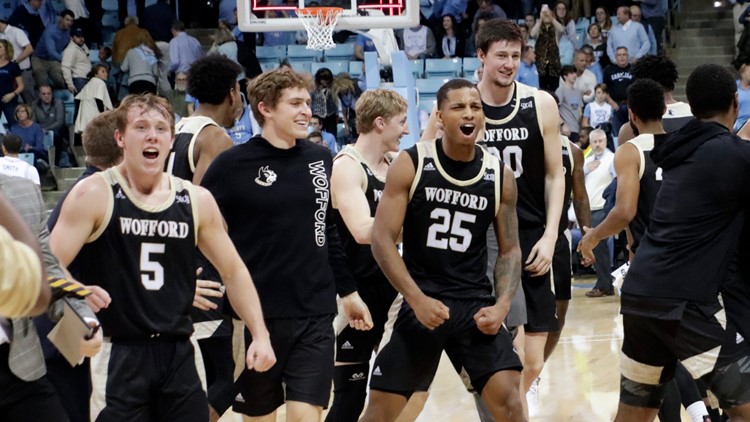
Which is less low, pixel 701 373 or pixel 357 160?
pixel 357 160

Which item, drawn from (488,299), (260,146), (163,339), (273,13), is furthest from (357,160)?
(273,13)

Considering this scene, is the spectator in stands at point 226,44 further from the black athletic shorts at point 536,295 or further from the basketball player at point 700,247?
the basketball player at point 700,247

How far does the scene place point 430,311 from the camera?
5.35 metres

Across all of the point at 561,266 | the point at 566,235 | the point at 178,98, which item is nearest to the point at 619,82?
the point at 178,98

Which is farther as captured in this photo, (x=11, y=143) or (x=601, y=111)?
(x=601, y=111)

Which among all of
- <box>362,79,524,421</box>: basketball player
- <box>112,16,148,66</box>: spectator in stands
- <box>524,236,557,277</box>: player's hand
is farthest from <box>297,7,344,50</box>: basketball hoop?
<box>362,79,524,421</box>: basketball player

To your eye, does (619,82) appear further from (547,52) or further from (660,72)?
(660,72)

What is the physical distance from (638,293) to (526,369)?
6.24 feet

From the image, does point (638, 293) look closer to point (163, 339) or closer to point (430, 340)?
point (430, 340)

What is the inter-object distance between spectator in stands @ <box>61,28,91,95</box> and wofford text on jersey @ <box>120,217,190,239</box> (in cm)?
1519

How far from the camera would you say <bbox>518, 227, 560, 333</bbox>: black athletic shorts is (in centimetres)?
684

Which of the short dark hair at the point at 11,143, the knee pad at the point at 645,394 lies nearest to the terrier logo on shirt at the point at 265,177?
the knee pad at the point at 645,394

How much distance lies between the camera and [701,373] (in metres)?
5.18

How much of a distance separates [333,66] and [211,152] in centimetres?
1338
